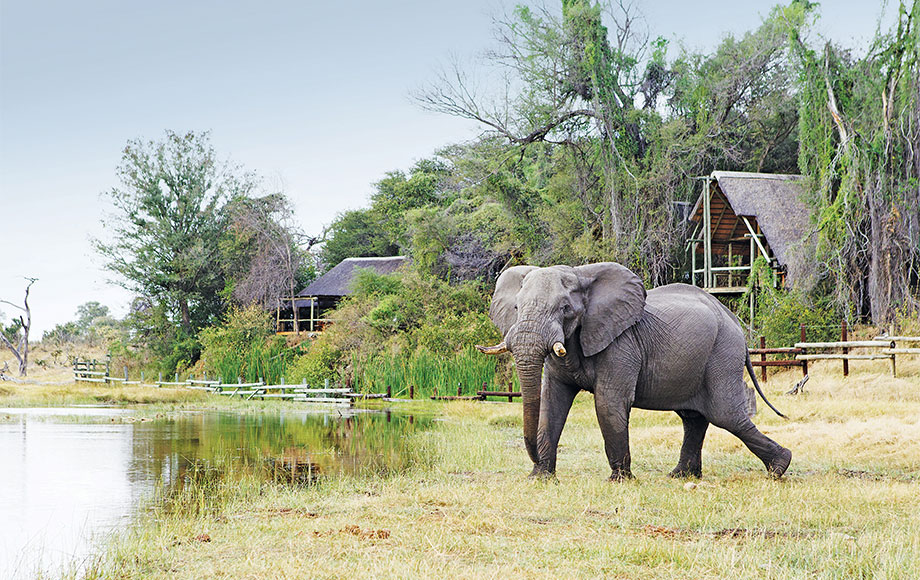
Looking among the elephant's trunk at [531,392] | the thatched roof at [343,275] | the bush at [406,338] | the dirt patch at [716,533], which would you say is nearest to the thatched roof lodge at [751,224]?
the bush at [406,338]

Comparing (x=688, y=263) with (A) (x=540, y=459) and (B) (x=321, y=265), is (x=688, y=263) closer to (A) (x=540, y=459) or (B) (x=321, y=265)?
(A) (x=540, y=459)

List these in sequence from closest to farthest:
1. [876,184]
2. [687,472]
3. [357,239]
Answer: [687,472], [876,184], [357,239]

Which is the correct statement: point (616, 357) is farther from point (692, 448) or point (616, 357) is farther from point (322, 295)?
point (322, 295)

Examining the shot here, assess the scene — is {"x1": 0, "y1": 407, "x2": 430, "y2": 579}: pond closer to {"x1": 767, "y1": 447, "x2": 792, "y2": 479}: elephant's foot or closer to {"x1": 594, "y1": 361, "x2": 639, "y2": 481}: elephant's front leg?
{"x1": 594, "y1": 361, "x2": 639, "y2": 481}: elephant's front leg

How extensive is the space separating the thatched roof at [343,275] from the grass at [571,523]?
3128 cm

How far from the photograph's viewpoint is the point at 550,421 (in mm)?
8922

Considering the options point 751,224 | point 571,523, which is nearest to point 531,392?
point 571,523

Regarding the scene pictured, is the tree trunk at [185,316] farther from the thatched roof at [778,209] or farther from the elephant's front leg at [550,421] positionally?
the elephant's front leg at [550,421]

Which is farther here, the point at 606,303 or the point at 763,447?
→ the point at 763,447

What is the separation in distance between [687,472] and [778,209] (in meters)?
18.5

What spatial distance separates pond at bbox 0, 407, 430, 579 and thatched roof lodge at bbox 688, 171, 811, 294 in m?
11.3

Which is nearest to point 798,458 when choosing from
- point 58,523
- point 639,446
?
point 639,446

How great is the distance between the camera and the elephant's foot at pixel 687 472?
9.41 m

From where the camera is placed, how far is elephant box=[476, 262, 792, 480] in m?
8.31
